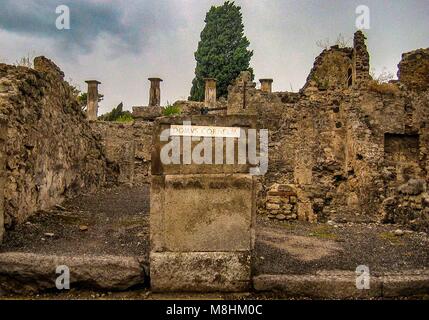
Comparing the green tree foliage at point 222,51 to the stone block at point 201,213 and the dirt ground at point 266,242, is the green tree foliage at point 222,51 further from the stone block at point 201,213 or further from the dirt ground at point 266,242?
the stone block at point 201,213

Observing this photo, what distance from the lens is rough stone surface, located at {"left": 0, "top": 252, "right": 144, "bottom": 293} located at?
4.27 metres

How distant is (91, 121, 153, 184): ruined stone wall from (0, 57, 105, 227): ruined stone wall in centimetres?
628

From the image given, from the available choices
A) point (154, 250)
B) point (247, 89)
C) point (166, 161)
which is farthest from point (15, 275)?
point (247, 89)

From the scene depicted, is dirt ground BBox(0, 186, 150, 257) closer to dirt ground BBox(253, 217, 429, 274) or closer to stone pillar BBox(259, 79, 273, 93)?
dirt ground BBox(253, 217, 429, 274)

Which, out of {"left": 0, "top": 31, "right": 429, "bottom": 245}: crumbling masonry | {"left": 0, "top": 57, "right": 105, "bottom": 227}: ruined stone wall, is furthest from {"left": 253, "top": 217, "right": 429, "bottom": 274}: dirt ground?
{"left": 0, "top": 57, "right": 105, "bottom": 227}: ruined stone wall

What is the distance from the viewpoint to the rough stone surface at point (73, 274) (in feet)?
14.0

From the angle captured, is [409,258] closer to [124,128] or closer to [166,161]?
[166,161]

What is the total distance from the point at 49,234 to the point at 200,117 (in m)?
2.89

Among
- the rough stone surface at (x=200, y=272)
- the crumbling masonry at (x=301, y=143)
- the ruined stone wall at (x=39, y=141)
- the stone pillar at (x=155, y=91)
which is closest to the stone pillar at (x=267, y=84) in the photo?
the stone pillar at (x=155, y=91)

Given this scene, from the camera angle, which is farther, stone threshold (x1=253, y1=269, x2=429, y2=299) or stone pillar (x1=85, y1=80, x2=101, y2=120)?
stone pillar (x1=85, y1=80, x2=101, y2=120)

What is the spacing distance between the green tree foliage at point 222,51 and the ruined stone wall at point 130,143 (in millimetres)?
14940

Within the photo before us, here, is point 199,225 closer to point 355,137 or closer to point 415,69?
point 355,137
